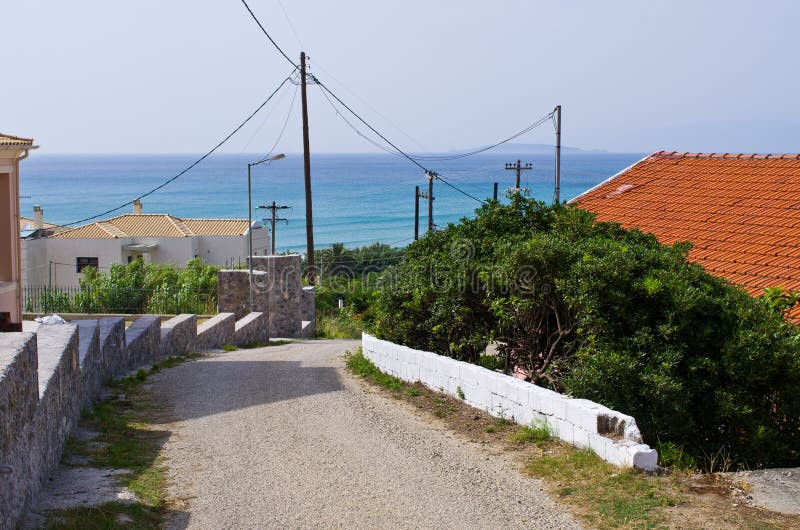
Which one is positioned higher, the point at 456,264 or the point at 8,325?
the point at 456,264

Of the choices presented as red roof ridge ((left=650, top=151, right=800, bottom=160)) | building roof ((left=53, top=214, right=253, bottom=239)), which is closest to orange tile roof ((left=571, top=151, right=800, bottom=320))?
red roof ridge ((left=650, top=151, right=800, bottom=160))

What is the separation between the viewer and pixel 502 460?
7980mm

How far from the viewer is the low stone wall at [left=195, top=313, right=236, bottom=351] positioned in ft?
61.2

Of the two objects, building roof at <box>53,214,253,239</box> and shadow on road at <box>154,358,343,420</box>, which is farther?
building roof at <box>53,214,253,239</box>

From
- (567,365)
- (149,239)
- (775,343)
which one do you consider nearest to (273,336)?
(567,365)

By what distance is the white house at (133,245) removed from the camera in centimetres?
5328

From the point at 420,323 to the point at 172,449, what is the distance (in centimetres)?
509

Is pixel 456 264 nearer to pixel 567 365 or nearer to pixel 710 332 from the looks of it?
pixel 567 365

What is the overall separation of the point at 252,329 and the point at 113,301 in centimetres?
690

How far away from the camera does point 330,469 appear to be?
25.2 feet

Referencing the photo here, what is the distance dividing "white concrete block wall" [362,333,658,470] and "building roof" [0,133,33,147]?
27.1 ft

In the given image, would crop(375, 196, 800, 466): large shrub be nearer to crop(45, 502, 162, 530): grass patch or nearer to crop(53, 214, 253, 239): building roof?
crop(45, 502, 162, 530): grass patch

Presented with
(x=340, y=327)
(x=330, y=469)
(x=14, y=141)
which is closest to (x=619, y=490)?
(x=330, y=469)

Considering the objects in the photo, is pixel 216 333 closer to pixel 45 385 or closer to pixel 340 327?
pixel 340 327
